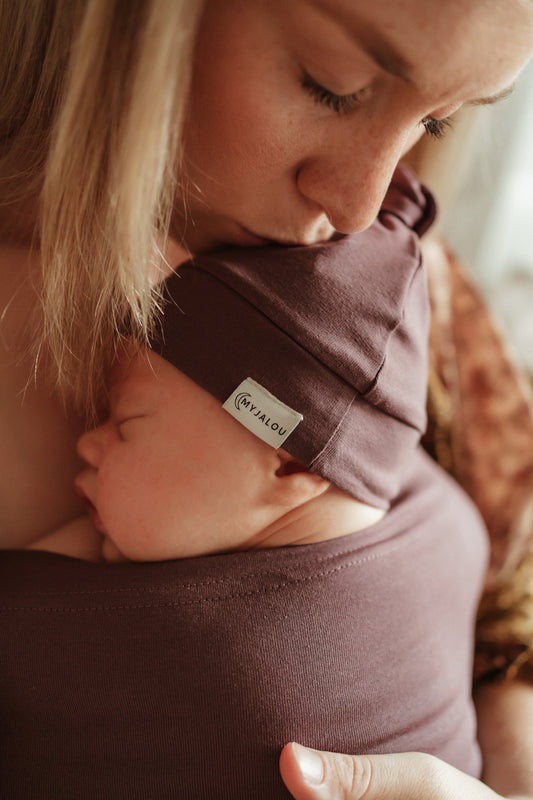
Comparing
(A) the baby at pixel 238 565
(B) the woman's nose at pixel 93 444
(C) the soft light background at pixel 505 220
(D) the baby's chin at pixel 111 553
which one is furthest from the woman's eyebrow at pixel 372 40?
(C) the soft light background at pixel 505 220

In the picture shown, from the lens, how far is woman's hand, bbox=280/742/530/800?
661 millimetres

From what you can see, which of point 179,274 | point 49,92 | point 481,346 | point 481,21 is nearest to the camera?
point 481,21

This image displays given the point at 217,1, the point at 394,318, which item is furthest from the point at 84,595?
the point at 217,1

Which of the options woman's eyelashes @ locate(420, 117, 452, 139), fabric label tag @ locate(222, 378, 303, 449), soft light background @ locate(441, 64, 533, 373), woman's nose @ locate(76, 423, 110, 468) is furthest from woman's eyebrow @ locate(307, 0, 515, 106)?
soft light background @ locate(441, 64, 533, 373)

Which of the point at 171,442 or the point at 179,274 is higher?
the point at 179,274

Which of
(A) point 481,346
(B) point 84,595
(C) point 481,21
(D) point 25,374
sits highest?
(C) point 481,21

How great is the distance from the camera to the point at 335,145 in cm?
67

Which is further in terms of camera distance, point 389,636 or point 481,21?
point 389,636

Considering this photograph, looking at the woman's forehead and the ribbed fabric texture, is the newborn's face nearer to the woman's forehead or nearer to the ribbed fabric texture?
the ribbed fabric texture

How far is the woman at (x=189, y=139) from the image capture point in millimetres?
570

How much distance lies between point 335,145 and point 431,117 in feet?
0.36

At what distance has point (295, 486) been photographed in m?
0.75

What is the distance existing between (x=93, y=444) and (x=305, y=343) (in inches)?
11.7

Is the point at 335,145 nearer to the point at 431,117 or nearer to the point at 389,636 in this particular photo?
the point at 431,117
